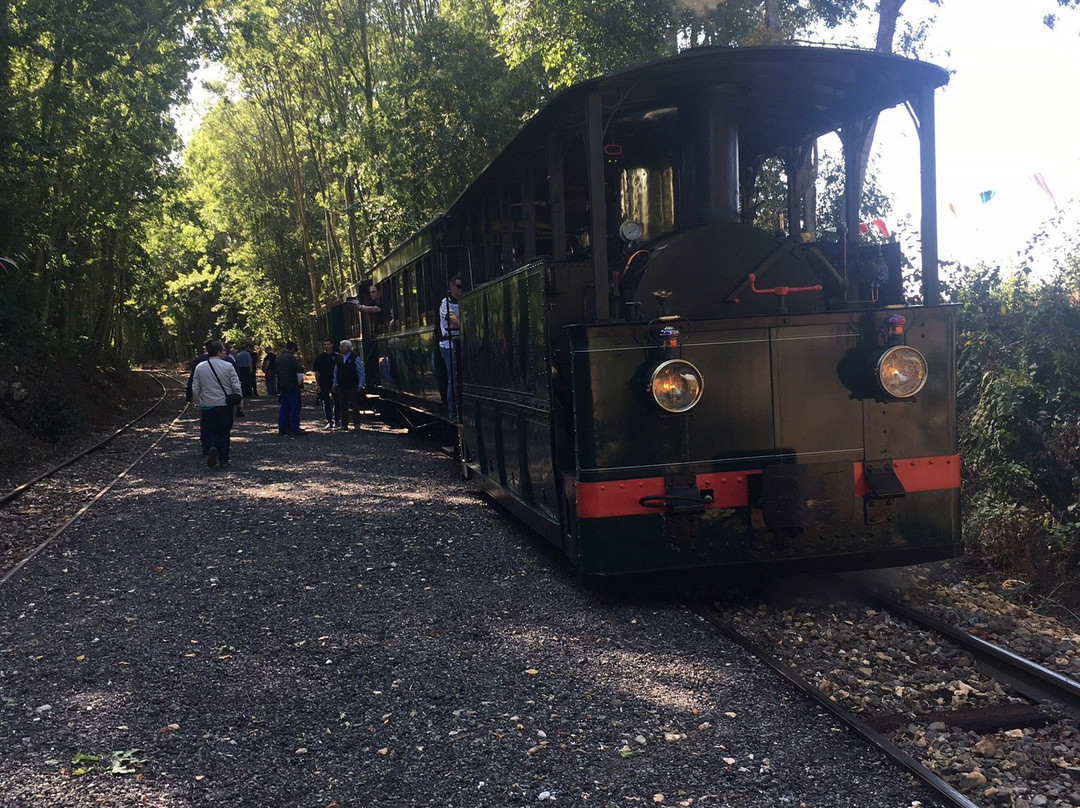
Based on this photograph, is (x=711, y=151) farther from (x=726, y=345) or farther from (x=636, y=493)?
(x=636, y=493)

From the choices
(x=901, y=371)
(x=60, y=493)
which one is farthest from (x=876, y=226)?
(x=60, y=493)

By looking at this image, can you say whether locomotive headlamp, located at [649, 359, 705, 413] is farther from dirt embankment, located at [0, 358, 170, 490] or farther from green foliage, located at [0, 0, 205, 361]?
green foliage, located at [0, 0, 205, 361]

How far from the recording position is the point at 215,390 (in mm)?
12641

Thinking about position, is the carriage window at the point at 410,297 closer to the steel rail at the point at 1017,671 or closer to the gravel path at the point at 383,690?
the gravel path at the point at 383,690

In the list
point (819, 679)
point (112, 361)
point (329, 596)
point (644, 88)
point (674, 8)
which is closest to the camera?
point (819, 679)

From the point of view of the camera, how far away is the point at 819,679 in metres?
4.48

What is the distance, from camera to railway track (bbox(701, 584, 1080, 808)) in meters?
3.49

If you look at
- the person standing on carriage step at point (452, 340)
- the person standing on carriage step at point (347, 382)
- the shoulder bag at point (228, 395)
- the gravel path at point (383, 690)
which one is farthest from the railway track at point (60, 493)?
the person standing on carriage step at point (452, 340)

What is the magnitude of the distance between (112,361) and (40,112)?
56.7ft

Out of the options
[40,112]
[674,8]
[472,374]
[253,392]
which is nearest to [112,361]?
[253,392]

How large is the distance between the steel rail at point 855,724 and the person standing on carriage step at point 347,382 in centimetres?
1411

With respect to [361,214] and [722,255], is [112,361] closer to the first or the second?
[361,214]

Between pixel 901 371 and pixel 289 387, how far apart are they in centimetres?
1322

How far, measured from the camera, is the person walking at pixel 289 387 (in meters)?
16.8
